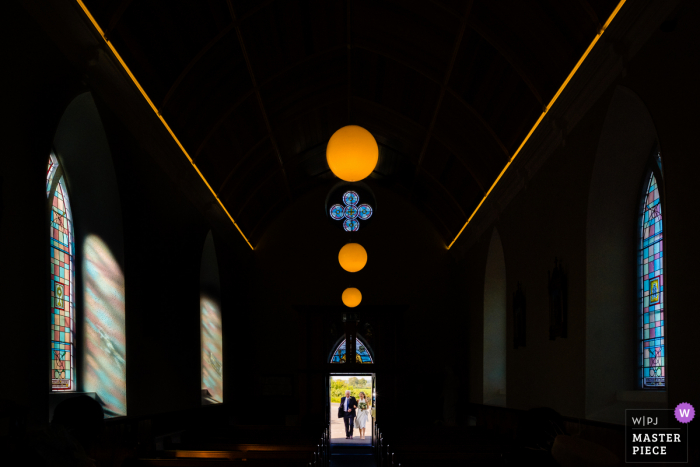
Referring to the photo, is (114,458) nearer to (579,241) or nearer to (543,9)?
(579,241)

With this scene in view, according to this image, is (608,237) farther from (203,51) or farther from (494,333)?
(494,333)

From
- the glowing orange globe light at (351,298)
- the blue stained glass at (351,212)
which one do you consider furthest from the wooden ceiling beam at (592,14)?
the blue stained glass at (351,212)

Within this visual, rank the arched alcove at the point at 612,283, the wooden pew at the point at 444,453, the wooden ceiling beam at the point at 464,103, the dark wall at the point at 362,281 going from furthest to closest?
1. the dark wall at the point at 362,281
2. the wooden ceiling beam at the point at 464,103
3. the arched alcove at the point at 612,283
4. the wooden pew at the point at 444,453

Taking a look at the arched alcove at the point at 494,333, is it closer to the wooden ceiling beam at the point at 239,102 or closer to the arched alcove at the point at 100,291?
the wooden ceiling beam at the point at 239,102

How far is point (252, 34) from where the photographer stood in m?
9.76

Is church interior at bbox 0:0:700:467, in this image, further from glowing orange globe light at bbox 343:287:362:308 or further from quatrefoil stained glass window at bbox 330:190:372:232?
quatrefoil stained glass window at bbox 330:190:372:232

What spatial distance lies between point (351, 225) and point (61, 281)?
10.8 metres

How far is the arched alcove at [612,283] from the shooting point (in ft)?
25.2

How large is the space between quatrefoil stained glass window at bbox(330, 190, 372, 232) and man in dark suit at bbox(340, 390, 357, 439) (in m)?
4.40

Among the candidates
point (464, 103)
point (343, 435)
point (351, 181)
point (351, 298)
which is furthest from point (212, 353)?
point (464, 103)

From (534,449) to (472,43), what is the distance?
7.00m

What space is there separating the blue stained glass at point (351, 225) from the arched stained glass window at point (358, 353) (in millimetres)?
3193

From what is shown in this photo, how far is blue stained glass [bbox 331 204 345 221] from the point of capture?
1828 cm

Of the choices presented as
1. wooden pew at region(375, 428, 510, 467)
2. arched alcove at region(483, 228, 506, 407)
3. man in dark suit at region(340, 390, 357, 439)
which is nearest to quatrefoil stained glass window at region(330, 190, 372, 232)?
man in dark suit at region(340, 390, 357, 439)
